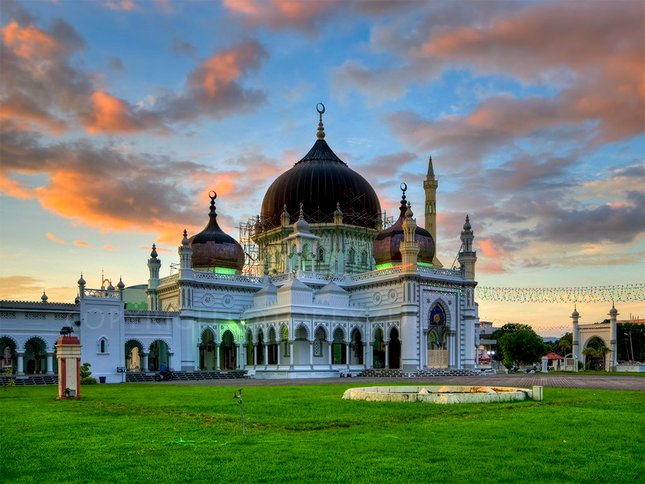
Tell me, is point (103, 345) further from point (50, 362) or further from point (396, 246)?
point (396, 246)

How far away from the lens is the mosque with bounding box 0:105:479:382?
51000mm

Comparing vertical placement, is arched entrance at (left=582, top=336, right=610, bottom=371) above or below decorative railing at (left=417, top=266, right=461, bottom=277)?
below

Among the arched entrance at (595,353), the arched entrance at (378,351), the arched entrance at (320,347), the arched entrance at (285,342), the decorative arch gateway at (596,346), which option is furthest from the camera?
the arched entrance at (595,353)

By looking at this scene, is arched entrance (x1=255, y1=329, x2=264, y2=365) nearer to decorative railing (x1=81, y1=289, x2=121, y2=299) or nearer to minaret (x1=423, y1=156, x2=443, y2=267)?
decorative railing (x1=81, y1=289, x2=121, y2=299)

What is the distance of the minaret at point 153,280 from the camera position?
65438mm

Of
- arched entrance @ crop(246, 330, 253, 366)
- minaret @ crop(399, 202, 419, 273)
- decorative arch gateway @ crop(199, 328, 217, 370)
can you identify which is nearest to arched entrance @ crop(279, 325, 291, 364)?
arched entrance @ crop(246, 330, 253, 366)

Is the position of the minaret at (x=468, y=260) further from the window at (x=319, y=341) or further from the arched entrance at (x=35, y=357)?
the arched entrance at (x=35, y=357)

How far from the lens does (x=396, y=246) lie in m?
63.2

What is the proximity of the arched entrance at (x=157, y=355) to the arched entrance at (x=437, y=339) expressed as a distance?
71.8 feet

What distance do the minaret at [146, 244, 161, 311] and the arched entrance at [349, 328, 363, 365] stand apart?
18.4 metres

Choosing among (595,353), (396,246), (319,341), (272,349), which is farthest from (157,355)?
(595,353)

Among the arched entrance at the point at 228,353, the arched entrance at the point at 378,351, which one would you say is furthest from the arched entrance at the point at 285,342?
the arched entrance at the point at 378,351

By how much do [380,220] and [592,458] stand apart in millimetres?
62184

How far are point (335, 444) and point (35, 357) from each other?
148 ft
